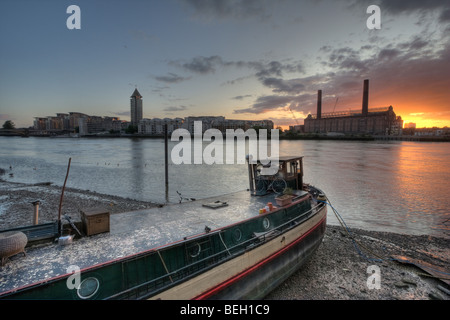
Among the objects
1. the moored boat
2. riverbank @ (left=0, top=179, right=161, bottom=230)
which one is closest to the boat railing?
the moored boat

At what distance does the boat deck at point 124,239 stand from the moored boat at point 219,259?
0.10 metres

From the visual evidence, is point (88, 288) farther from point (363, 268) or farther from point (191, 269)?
point (363, 268)

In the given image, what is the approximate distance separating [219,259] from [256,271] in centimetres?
128

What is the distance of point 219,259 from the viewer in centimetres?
711

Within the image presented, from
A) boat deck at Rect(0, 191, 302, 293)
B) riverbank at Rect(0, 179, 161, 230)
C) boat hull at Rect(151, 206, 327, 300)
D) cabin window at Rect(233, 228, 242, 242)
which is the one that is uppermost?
boat deck at Rect(0, 191, 302, 293)

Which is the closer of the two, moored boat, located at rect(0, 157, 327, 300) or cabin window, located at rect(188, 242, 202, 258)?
moored boat, located at rect(0, 157, 327, 300)

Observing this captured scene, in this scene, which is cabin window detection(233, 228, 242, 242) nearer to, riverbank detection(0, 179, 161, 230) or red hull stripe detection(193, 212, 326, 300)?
red hull stripe detection(193, 212, 326, 300)

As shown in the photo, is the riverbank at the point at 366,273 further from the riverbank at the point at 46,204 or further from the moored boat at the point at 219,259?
the riverbank at the point at 46,204

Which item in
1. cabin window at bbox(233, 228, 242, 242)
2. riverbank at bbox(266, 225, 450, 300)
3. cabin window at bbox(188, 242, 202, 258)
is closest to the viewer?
cabin window at bbox(188, 242, 202, 258)

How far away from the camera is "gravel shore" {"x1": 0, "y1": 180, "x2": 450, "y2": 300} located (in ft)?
28.2

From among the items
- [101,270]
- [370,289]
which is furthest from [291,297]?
[101,270]

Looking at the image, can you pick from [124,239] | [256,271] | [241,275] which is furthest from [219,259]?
[124,239]
